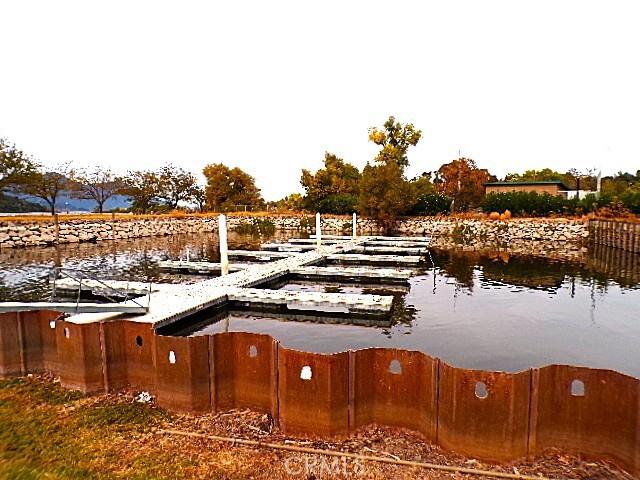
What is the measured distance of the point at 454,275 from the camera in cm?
1389

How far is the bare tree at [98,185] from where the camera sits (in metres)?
46.3

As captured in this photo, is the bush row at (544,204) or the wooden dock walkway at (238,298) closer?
the wooden dock walkway at (238,298)

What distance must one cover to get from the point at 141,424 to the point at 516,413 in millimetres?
3418

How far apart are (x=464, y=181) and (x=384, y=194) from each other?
62.3ft

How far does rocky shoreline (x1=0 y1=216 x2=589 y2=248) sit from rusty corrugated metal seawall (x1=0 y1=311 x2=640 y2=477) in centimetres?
2137

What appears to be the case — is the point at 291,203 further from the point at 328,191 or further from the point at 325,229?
the point at 325,229

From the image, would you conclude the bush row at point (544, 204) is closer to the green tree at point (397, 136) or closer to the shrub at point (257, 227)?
the green tree at point (397, 136)

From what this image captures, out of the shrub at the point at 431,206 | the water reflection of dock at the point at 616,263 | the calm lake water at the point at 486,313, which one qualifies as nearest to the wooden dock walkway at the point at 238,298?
the calm lake water at the point at 486,313

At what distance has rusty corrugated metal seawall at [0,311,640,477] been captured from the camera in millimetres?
3527

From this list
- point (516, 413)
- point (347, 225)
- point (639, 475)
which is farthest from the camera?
point (347, 225)

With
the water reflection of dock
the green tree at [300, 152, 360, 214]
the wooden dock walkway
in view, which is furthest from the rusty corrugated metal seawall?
the green tree at [300, 152, 360, 214]

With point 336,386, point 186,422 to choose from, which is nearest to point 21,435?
point 186,422

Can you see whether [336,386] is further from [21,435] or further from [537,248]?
[537,248]

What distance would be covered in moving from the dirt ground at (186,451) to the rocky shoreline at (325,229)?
71.9ft
